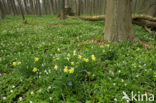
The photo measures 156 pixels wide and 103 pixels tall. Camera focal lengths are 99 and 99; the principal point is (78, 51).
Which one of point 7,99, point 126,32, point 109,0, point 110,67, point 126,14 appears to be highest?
point 109,0

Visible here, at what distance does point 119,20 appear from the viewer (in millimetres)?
4504

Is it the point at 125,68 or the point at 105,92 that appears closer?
the point at 105,92

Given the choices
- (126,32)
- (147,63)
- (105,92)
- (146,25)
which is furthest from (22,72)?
(146,25)

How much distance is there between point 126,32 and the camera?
15.2ft

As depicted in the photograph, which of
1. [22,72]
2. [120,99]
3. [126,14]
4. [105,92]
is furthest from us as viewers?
[126,14]

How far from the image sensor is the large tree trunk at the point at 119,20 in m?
4.41

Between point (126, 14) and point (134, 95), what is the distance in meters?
3.73

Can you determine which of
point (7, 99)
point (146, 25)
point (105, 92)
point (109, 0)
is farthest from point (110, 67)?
point (146, 25)

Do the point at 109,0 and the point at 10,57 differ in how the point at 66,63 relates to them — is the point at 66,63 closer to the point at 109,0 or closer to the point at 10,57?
the point at 10,57

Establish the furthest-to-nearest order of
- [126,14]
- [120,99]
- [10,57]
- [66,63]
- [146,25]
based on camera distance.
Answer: [146,25], [126,14], [10,57], [66,63], [120,99]

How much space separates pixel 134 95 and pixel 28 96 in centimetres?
239

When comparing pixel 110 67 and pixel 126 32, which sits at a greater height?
pixel 126 32

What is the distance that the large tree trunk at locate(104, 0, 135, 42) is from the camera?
441 cm

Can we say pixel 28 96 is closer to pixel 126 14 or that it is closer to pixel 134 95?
pixel 134 95
